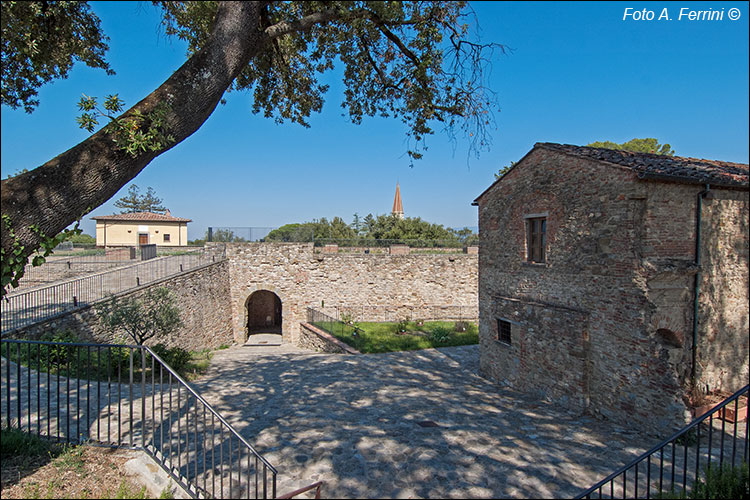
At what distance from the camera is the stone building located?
24.3 feet

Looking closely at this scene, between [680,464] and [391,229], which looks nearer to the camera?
[680,464]

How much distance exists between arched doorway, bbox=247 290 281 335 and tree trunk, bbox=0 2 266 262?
22.5 metres

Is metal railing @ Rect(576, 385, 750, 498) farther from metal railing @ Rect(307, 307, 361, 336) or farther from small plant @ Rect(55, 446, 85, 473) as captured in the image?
metal railing @ Rect(307, 307, 361, 336)

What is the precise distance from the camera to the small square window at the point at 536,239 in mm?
9984

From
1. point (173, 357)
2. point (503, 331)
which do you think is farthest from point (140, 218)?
point (503, 331)

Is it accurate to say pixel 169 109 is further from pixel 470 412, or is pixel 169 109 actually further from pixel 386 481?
pixel 470 412

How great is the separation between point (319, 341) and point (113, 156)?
1505 centimetres

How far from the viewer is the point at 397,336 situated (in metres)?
18.6

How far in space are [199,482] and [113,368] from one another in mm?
6822

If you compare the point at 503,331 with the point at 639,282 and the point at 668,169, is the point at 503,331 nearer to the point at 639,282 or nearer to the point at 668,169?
the point at 639,282

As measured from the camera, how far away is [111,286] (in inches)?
554

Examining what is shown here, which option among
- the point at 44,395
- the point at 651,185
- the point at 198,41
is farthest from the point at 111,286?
the point at 651,185

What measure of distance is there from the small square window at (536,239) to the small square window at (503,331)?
7.47 ft

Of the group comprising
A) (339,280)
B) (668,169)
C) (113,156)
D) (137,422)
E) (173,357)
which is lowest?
(173,357)
